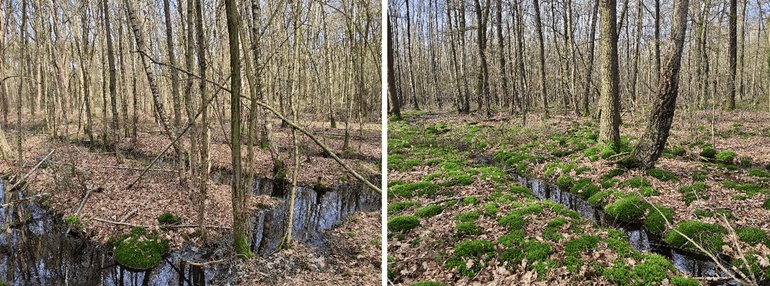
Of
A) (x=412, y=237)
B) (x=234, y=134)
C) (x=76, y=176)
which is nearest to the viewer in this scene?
(x=234, y=134)

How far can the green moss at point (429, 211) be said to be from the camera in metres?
5.43

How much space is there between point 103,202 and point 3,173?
389 cm

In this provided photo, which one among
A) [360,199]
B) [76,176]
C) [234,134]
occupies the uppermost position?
[234,134]

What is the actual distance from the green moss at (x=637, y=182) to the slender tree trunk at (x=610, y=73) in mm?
1753

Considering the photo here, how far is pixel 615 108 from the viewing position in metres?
8.41

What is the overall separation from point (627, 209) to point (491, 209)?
2241 millimetres

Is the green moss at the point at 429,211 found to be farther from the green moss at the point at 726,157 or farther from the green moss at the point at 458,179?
the green moss at the point at 726,157

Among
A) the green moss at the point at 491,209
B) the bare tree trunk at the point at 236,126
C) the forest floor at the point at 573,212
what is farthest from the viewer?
the green moss at the point at 491,209

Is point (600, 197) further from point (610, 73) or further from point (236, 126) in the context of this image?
point (236, 126)

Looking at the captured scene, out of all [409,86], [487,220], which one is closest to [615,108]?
[487,220]

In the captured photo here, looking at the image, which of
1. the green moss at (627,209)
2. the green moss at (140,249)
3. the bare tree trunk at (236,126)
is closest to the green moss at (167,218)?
the green moss at (140,249)

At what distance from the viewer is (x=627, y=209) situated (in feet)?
19.1

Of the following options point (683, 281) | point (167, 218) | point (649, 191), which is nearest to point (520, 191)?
point (649, 191)

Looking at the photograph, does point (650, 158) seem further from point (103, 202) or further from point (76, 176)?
point (76, 176)
